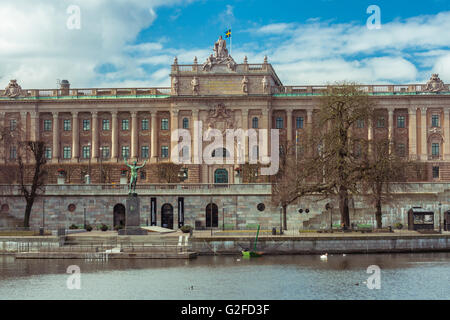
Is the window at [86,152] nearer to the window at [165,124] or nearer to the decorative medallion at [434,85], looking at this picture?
the window at [165,124]

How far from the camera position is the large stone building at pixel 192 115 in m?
113

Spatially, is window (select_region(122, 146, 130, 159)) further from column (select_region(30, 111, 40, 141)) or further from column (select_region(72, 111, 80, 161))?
column (select_region(30, 111, 40, 141))

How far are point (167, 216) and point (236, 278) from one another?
32417 mm

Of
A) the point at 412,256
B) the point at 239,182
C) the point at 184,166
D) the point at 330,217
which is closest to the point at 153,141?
the point at 184,166

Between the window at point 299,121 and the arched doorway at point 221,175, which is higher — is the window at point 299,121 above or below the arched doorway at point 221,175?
above

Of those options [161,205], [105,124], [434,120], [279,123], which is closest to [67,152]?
[105,124]

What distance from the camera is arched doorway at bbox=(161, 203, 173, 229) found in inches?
3278

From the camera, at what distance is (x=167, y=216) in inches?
3290

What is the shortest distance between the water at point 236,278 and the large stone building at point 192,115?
2000 inches

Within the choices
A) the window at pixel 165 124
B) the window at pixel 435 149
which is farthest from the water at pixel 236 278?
the window at pixel 165 124

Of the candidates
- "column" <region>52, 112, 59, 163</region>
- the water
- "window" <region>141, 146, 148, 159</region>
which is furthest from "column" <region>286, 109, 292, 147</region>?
the water

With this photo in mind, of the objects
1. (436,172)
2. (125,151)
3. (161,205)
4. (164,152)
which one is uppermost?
(125,151)

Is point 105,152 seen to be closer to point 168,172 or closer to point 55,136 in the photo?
point 55,136

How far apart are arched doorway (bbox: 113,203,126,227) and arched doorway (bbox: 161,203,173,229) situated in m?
4.56
